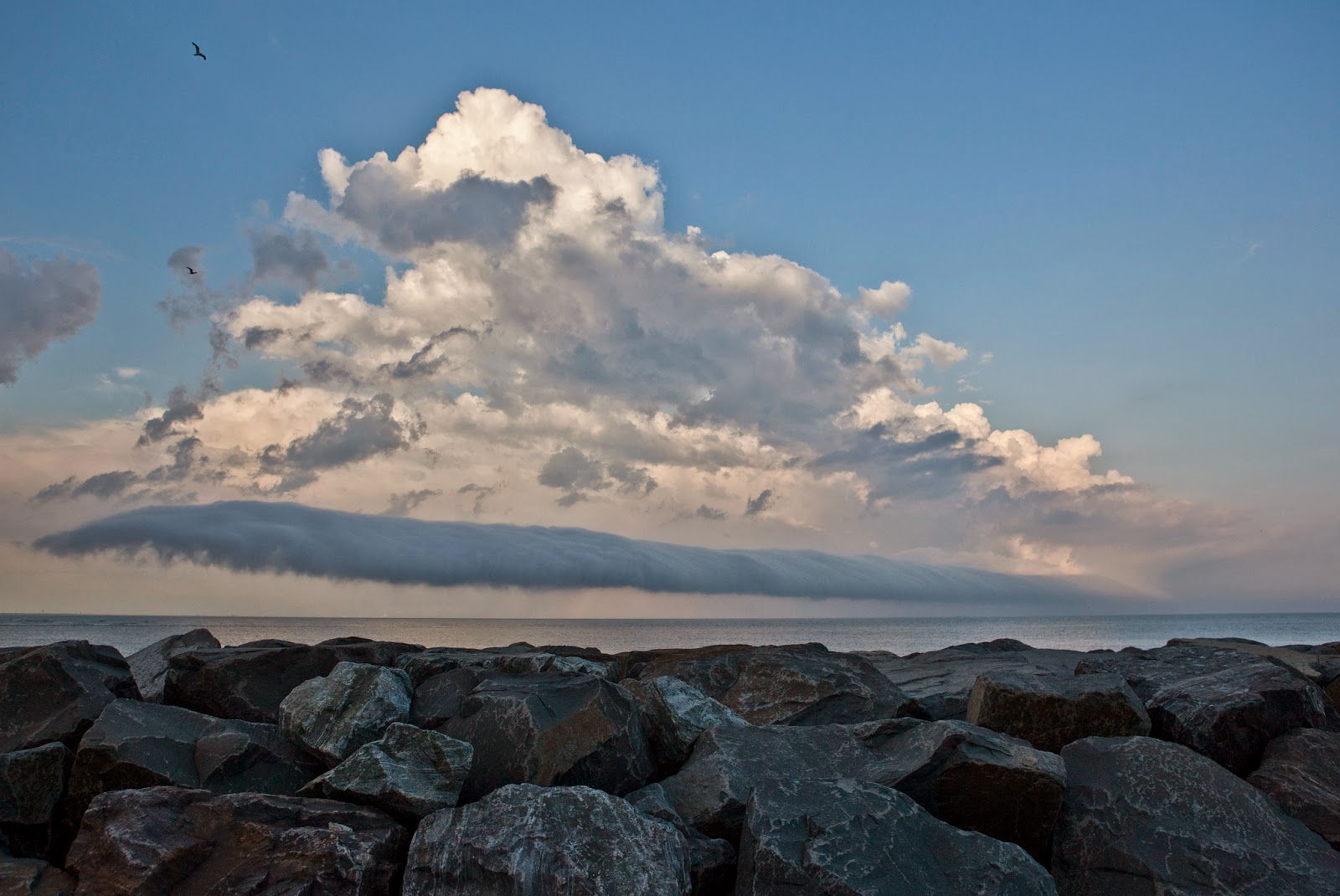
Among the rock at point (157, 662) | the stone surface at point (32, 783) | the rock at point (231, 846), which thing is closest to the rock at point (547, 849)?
the rock at point (231, 846)

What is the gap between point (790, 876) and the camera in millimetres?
5234

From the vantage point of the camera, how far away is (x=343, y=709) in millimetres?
7695

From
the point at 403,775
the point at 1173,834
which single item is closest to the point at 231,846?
the point at 403,775

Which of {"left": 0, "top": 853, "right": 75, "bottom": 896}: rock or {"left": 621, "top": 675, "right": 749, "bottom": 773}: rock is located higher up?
{"left": 621, "top": 675, "right": 749, "bottom": 773}: rock

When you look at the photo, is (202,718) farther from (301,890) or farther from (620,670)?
(620,670)

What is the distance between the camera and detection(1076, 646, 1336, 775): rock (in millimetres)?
8031

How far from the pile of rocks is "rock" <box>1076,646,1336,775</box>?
3 centimetres

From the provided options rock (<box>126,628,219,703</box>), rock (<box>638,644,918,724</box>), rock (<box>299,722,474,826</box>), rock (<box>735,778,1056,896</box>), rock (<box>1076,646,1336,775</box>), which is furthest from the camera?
rock (<box>126,628,219,703</box>)

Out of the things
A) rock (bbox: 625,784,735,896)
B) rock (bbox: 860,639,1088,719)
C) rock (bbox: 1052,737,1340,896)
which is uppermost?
rock (bbox: 860,639,1088,719)

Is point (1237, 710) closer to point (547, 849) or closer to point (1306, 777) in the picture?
point (1306, 777)

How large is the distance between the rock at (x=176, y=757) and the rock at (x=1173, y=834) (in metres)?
5.88

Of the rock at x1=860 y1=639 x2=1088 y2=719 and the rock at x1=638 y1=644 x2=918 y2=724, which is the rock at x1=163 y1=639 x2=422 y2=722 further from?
the rock at x1=860 y1=639 x2=1088 y2=719

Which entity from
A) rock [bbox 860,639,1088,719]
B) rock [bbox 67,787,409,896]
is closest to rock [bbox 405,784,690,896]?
rock [bbox 67,787,409,896]

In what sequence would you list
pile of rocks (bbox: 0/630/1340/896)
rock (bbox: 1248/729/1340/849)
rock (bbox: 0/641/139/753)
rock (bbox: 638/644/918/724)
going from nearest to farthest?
pile of rocks (bbox: 0/630/1340/896)
rock (bbox: 1248/729/1340/849)
rock (bbox: 0/641/139/753)
rock (bbox: 638/644/918/724)
